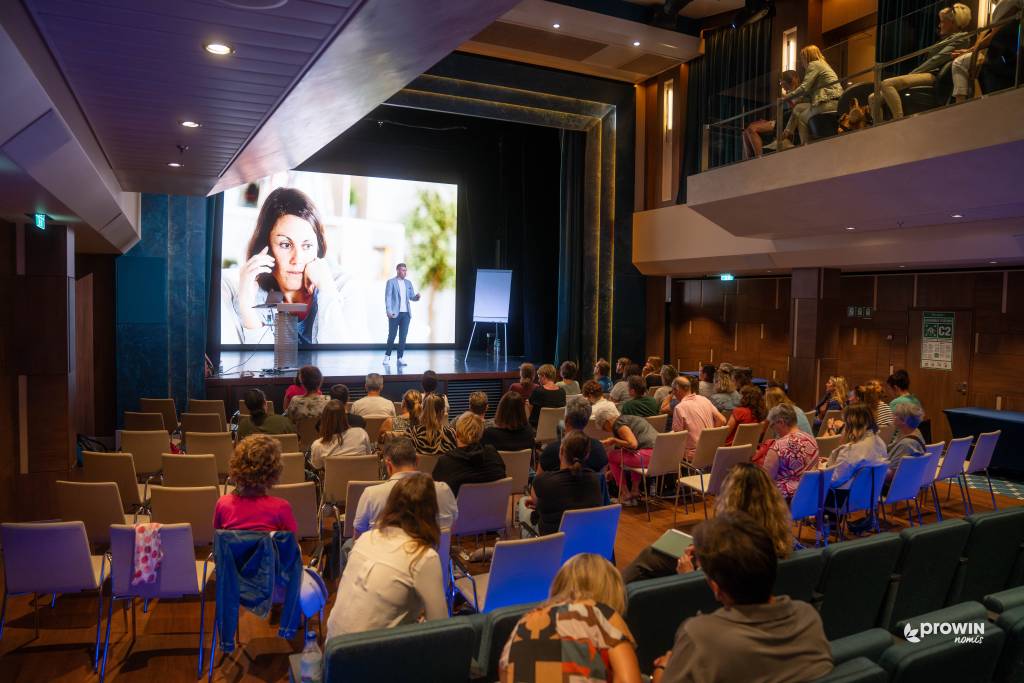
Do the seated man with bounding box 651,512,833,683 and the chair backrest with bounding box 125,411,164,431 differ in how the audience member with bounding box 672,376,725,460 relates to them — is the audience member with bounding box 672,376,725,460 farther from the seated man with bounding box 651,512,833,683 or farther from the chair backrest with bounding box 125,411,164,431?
the chair backrest with bounding box 125,411,164,431

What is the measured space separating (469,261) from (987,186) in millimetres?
10155

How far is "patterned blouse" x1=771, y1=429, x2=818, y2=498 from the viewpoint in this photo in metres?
5.07

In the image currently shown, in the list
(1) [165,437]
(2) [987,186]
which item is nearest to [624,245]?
(2) [987,186]

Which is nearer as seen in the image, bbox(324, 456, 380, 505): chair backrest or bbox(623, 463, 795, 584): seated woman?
bbox(623, 463, 795, 584): seated woman

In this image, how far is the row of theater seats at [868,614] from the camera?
6.96 ft

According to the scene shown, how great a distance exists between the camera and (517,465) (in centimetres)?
530

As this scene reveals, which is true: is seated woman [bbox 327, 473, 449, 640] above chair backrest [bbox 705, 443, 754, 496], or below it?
above

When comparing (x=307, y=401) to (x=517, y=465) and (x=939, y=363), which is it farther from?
(x=939, y=363)

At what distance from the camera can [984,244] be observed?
26.8 ft

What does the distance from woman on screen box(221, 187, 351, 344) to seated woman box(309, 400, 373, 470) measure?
7.91 metres

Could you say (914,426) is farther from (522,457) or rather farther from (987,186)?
(522,457)

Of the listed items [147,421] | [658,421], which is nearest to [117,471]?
[147,421]

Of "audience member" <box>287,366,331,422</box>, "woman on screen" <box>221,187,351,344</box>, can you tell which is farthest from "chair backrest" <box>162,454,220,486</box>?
"woman on screen" <box>221,187,351,344</box>

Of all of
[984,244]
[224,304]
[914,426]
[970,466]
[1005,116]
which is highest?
[1005,116]
